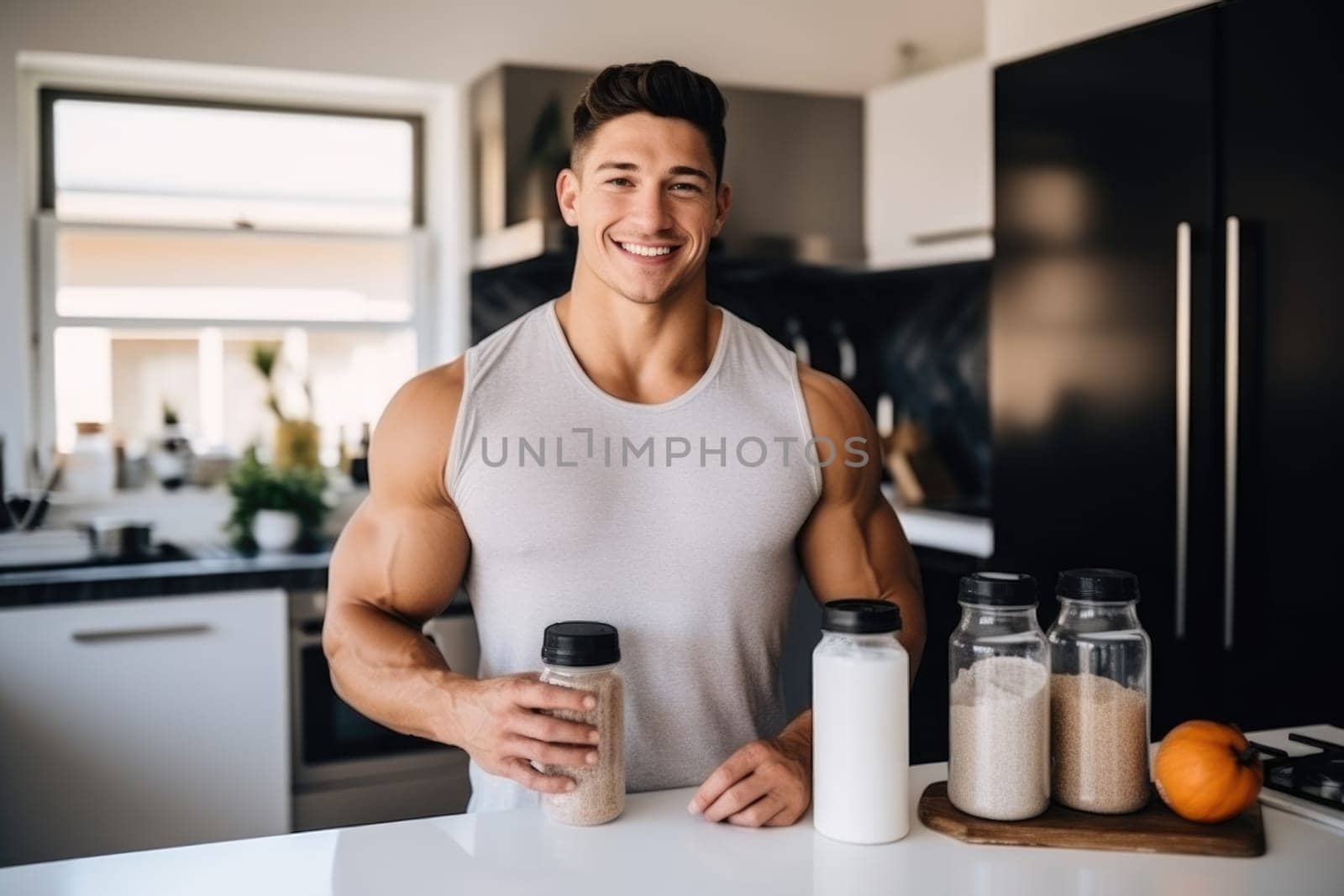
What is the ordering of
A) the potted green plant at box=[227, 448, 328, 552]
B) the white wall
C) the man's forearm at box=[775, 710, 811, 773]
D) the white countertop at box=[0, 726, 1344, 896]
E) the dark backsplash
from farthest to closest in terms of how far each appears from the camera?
the dark backsplash, the potted green plant at box=[227, 448, 328, 552], the white wall, the man's forearm at box=[775, 710, 811, 773], the white countertop at box=[0, 726, 1344, 896]

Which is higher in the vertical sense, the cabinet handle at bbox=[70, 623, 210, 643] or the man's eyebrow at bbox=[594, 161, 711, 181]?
the man's eyebrow at bbox=[594, 161, 711, 181]

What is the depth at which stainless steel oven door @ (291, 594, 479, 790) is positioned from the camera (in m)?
2.98

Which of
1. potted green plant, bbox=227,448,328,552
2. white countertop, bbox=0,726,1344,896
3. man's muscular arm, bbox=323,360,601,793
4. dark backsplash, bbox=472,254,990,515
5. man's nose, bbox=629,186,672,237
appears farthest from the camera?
dark backsplash, bbox=472,254,990,515

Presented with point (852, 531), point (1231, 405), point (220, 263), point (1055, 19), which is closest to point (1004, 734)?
point (852, 531)

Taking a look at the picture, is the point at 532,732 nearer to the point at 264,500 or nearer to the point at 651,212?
the point at 651,212

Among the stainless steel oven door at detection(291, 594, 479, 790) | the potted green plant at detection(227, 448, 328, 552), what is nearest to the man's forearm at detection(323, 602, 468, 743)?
the stainless steel oven door at detection(291, 594, 479, 790)

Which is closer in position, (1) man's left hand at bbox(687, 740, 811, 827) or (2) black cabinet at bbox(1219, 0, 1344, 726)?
(1) man's left hand at bbox(687, 740, 811, 827)

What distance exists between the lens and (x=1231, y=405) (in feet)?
7.50

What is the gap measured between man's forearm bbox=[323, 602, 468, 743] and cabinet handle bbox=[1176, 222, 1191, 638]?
4.94ft

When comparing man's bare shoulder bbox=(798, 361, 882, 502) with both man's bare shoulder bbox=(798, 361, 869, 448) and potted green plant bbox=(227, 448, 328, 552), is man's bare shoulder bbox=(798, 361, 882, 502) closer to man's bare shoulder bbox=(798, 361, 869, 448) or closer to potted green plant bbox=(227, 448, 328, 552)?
man's bare shoulder bbox=(798, 361, 869, 448)

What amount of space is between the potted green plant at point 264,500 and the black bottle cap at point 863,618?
2347 millimetres

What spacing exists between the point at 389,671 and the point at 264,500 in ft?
6.56

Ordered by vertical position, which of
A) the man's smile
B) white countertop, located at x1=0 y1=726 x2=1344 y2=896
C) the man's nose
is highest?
the man's nose

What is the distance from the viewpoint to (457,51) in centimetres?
365
